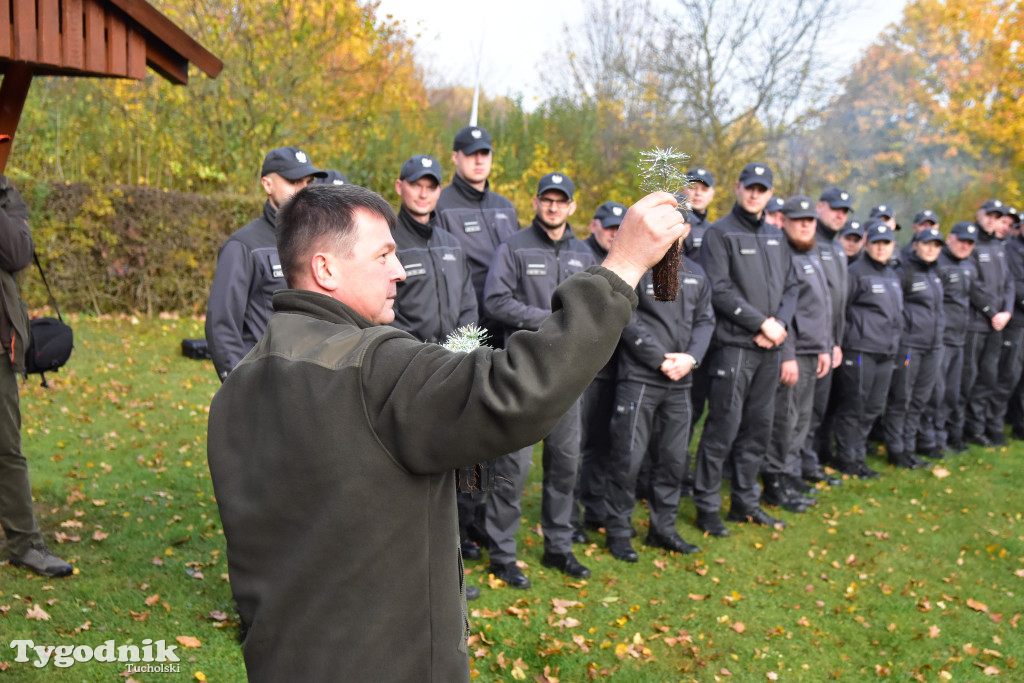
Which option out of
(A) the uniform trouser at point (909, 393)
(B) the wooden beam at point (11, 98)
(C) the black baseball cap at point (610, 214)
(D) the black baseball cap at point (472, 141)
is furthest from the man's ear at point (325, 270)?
(A) the uniform trouser at point (909, 393)

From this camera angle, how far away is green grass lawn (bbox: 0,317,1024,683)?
4.75m

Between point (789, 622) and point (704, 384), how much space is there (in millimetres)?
2641

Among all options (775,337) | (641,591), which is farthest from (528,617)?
(775,337)

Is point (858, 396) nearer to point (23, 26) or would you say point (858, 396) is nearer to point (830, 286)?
point (830, 286)

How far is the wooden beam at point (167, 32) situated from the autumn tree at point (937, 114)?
16821 millimetres

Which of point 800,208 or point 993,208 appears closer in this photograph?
point 800,208

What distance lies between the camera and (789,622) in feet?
18.3

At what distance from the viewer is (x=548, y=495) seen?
6.05 m

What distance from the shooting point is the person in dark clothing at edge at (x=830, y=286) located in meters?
8.61

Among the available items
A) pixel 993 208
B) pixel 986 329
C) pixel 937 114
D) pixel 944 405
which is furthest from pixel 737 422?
pixel 937 114

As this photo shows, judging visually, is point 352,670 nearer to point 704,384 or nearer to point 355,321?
point 355,321

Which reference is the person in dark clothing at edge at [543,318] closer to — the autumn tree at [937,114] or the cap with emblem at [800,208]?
the cap with emblem at [800,208]

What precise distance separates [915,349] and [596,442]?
15.7 feet

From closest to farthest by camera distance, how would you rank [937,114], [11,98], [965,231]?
[11,98]
[965,231]
[937,114]
